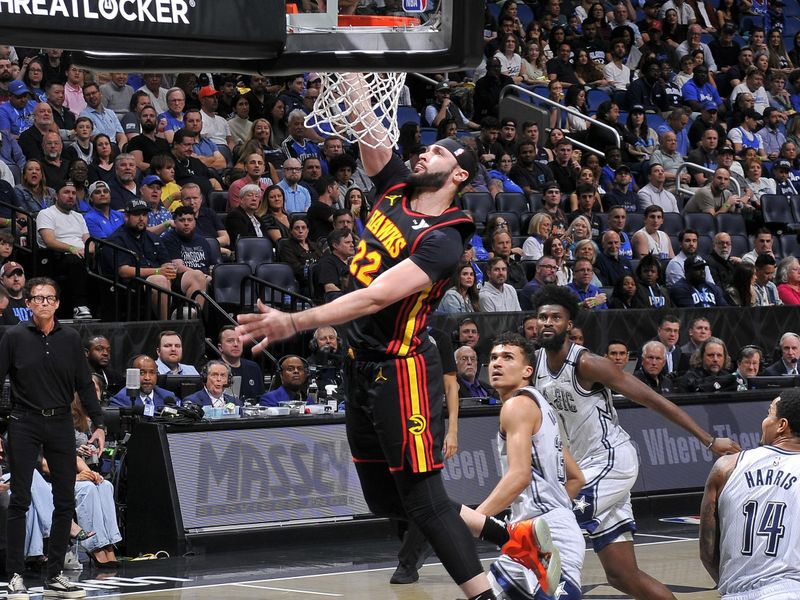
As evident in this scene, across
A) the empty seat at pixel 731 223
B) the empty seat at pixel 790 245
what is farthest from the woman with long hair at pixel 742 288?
the empty seat at pixel 790 245

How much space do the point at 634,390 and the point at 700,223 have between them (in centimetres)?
1260

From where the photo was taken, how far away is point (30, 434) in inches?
364

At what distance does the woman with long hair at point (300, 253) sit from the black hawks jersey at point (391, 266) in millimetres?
8853

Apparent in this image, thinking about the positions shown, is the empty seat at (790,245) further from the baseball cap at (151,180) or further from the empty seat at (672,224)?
the baseball cap at (151,180)

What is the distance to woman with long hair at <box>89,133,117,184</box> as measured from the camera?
1477cm

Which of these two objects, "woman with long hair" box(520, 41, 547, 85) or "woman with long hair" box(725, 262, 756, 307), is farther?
"woman with long hair" box(520, 41, 547, 85)

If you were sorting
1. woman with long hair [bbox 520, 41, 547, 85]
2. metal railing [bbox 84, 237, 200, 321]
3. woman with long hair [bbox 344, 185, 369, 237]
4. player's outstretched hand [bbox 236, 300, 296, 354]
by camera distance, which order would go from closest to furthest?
player's outstretched hand [bbox 236, 300, 296, 354], metal railing [bbox 84, 237, 200, 321], woman with long hair [bbox 344, 185, 369, 237], woman with long hair [bbox 520, 41, 547, 85]

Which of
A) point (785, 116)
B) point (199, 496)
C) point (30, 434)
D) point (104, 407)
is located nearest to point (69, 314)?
point (104, 407)

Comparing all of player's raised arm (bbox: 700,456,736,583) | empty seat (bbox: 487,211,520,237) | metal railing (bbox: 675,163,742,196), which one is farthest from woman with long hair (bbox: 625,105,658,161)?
player's raised arm (bbox: 700,456,736,583)

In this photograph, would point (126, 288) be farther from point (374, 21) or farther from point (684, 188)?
point (684, 188)

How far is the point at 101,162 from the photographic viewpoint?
1495 cm

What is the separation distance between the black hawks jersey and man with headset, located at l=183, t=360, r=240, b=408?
5.82 meters

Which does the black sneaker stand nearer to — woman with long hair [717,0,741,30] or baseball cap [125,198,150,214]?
baseball cap [125,198,150,214]

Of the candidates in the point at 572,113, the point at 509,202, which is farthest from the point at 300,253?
the point at 572,113
